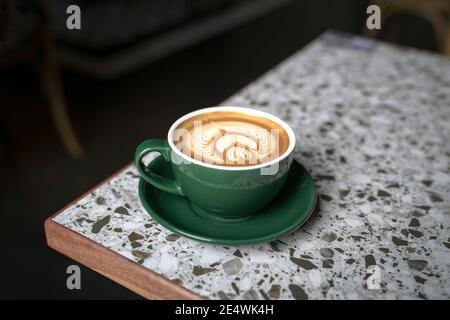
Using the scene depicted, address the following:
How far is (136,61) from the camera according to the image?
2.62 metres

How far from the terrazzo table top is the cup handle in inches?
2.1

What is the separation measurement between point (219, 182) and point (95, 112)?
6.09 ft

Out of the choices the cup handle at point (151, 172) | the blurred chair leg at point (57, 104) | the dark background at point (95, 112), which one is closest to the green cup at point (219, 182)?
the cup handle at point (151, 172)

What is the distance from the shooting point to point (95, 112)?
2.27 metres

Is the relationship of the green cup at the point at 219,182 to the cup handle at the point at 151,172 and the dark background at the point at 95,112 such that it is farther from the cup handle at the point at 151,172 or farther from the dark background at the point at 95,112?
the dark background at the point at 95,112

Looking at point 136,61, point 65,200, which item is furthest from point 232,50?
point 65,200

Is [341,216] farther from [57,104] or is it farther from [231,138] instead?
[57,104]

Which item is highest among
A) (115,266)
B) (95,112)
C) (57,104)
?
(115,266)

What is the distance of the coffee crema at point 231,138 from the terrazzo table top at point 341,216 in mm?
102

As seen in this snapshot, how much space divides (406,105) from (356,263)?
0.47 meters

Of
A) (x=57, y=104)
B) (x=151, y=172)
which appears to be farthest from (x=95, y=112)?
(x=151, y=172)

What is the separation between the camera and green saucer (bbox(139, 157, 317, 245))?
55 cm

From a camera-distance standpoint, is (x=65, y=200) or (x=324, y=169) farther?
(x=65, y=200)
